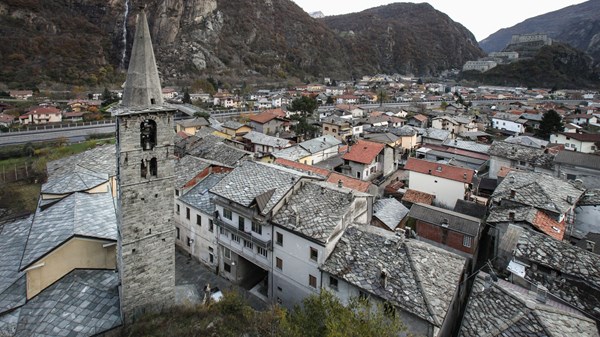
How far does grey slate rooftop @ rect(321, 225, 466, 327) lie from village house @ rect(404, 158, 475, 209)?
16883 millimetres

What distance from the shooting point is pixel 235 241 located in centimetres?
2377

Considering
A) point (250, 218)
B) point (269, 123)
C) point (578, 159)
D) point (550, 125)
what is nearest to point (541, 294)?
point (250, 218)

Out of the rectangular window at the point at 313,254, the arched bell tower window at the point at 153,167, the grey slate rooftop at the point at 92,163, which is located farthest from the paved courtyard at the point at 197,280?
the grey slate rooftop at the point at 92,163

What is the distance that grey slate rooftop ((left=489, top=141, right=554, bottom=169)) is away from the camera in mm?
38734

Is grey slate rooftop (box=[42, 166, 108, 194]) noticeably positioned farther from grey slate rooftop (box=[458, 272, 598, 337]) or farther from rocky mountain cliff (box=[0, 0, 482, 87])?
rocky mountain cliff (box=[0, 0, 482, 87])

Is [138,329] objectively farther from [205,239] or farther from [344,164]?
[344,164]

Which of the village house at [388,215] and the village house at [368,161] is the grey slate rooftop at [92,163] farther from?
the village house at [368,161]

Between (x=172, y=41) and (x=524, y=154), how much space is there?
13811 cm

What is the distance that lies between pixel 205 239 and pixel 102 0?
514 ft

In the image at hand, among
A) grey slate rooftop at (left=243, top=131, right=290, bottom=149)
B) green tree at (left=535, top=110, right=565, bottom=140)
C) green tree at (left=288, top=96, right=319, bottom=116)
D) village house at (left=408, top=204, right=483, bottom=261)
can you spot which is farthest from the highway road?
green tree at (left=535, top=110, right=565, bottom=140)

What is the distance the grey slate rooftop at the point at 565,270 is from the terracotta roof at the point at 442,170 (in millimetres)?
14817

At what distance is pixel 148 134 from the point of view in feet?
53.1

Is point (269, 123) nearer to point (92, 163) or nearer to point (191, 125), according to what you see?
point (191, 125)

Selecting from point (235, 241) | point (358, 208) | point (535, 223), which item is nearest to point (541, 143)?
point (535, 223)
